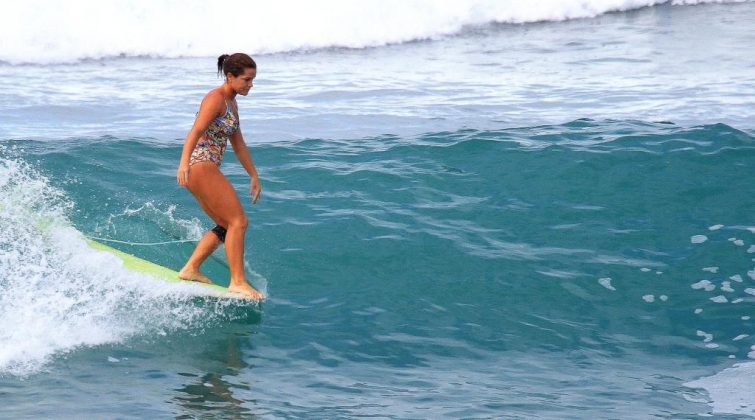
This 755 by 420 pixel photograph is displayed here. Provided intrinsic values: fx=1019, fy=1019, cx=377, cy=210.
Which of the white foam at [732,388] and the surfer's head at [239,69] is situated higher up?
the surfer's head at [239,69]

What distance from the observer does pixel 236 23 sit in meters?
19.9

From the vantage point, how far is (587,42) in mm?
17562

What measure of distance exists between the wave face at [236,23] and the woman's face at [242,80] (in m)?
12.8

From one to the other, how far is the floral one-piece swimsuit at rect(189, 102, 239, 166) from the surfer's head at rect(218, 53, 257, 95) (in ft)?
0.70

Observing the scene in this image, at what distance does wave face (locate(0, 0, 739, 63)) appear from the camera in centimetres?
1850

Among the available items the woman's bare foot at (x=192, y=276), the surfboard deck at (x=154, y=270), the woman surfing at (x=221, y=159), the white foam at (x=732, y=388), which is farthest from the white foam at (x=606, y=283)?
the woman's bare foot at (x=192, y=276)

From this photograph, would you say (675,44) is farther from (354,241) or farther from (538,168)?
(354,241)

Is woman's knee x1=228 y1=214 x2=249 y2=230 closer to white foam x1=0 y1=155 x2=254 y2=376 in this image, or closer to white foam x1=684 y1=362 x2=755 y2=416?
white foam x1=0 y1=155 x2=254 y2=376

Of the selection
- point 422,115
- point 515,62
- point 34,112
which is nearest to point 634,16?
point 515,62

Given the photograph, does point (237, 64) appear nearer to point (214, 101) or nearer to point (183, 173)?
point (214, 101)

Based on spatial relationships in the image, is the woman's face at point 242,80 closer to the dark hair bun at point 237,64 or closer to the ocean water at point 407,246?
the dark hair bun at point 237,64

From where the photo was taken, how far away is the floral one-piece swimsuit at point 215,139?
20.6 feet

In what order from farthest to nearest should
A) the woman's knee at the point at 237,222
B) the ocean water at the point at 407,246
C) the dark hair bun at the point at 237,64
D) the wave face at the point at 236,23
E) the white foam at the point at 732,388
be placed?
the wave face at the point at 236,23 < the woman's knee at the point at 237,222 < the dark hair bun at the point at 237,64 < the ocean water at the point at 407,246 < the white foam at the point at 732,388

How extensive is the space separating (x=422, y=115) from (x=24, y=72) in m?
7.93
